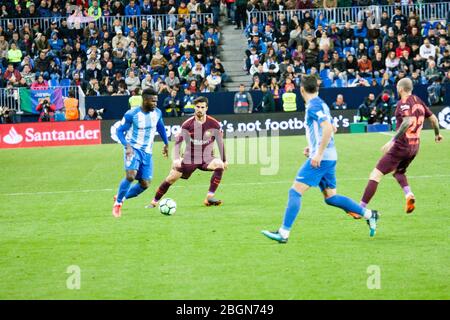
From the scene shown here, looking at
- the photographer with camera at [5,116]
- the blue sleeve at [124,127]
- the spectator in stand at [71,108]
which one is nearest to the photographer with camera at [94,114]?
the spectator in stand at [71,108]

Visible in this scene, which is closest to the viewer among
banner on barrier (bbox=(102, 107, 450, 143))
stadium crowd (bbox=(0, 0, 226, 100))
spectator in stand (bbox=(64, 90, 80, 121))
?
banner on barrier (bbox=(102, 107, 450, 143))

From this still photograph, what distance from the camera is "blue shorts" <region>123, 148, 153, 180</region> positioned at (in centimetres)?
1427

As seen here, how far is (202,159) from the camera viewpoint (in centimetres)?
1577

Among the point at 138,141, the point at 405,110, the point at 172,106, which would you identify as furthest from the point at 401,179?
the point at 172,106

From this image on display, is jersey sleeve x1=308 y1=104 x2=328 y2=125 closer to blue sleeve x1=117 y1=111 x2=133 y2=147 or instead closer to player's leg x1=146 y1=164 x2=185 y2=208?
blue sleeve x1=117 y1=111 x2=133 y2=147

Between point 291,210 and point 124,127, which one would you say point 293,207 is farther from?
point 124,127

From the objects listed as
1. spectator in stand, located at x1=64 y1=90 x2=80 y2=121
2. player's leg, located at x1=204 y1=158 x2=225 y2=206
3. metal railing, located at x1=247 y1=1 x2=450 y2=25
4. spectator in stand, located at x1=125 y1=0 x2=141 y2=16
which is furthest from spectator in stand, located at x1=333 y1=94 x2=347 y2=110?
player's leg, located at x1=204 y1=158 x2=225 y2=206

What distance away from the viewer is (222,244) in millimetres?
11414

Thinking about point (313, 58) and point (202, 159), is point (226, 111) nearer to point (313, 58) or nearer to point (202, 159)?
point (313, 58)

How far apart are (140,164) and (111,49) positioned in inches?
924

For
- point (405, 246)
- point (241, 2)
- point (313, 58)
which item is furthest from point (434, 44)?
point (405, 246)

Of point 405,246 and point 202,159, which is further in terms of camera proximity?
point 202,159

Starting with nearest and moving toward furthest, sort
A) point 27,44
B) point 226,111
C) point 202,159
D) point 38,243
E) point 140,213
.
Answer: point 38,243
point 140,213
point 202,159
point 226,111
point 27,44

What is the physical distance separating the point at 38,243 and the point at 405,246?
4710 millimetres
